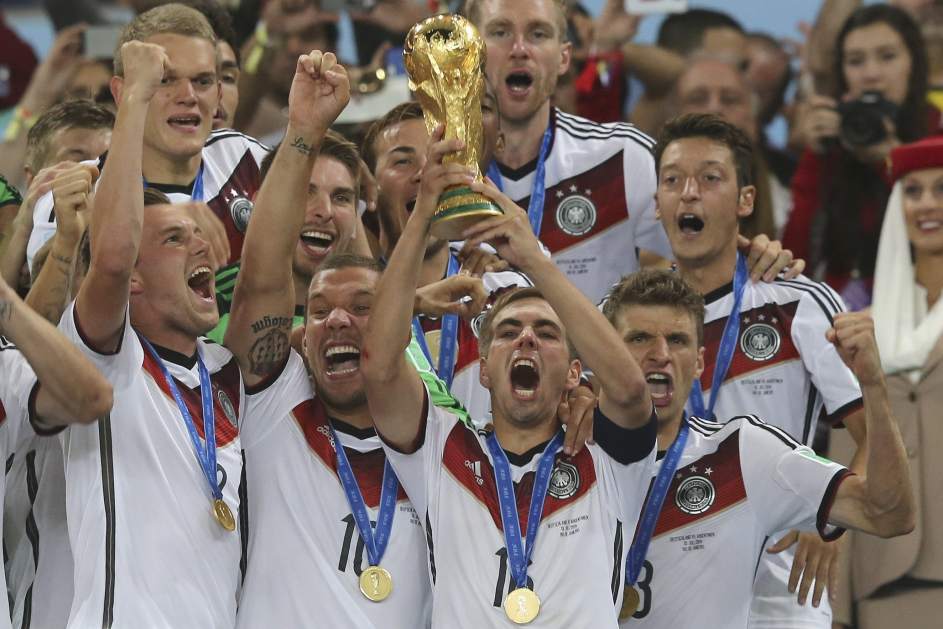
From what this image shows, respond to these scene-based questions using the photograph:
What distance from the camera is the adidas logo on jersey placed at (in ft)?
18.0

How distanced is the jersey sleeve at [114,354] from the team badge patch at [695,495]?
6.27 ft

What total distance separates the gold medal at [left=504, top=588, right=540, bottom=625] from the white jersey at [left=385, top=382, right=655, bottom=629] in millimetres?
23

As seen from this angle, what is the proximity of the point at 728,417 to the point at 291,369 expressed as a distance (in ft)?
5.80

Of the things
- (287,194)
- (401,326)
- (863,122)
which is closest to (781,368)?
(863,122)

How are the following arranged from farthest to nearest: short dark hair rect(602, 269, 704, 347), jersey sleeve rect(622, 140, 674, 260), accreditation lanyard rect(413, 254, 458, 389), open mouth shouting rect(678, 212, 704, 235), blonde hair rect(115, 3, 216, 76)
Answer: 1. jersey sleeve rect(622, 140, 674, 260)
2. open mouth shouting rect(678, 212, 704, 235)
3. blonde hair rect(115, 3, 216, 76)
4. accreditation lanyard rect(413, 254, 458, 389)
5. short dark hair rect(602, 269, 704, 347)

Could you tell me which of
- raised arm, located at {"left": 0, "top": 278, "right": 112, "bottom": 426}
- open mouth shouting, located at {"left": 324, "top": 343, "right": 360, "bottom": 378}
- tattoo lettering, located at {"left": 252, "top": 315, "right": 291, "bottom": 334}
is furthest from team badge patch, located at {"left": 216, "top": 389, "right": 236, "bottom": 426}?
raised arm, located at {"left": 0, "top": 278, "right": 112, "bottom": 426}

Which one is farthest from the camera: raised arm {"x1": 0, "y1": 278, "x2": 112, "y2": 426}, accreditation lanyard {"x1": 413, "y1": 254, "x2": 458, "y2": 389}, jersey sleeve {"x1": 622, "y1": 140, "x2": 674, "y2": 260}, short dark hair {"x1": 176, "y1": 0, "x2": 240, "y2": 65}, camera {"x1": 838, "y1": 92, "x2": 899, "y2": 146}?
camera {"x1": 838, "y1": 92, "x2": 899, "y2": 146}

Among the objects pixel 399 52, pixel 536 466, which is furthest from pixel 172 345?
pixel 399 52

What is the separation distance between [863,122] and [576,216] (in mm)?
1542

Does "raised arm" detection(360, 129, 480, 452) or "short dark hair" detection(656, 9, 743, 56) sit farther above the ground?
"short dark hair" detection(656, 9, 743, 56)

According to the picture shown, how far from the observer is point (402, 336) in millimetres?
5191

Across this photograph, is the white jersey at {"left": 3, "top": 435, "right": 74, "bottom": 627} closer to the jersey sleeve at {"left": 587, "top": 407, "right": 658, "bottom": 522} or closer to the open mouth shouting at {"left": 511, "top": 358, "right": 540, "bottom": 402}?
the open mouth shouting at {"left": 511, "top": 358, "right": 540, "bottom": 402}

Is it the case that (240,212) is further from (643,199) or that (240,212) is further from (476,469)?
(643,199)

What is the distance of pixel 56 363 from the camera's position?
485 cm
